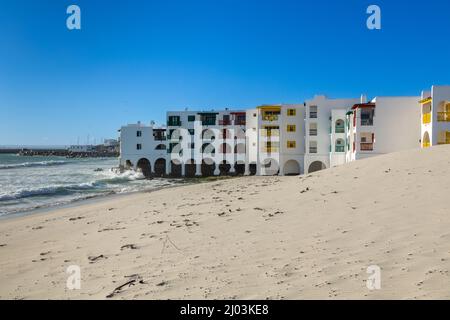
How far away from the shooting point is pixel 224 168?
59.8m

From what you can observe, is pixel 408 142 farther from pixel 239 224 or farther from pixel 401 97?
pixel 239 224

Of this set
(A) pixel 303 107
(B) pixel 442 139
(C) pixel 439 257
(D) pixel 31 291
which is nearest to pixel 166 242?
(D) pixel 31 291

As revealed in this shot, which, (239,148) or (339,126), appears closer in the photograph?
(339,126)

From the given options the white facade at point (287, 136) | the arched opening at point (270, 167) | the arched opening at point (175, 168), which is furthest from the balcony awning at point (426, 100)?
the arched opening at point (175, 168)

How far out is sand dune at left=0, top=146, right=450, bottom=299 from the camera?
544 centimetres

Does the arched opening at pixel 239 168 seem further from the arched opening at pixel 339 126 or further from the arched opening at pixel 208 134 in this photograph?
the arched opening at pixel 339 126

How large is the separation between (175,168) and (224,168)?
9264 mm

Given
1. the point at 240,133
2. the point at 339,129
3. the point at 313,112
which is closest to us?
the point at 339,129

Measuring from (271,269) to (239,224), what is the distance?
4.11 meters

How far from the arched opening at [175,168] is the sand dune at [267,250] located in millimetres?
46041

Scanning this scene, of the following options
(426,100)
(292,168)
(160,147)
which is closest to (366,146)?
(426,100)

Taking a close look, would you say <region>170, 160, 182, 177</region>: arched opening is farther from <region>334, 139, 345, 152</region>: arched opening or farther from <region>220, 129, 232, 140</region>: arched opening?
<region>334, 139, 345, 152</region>: arched opening

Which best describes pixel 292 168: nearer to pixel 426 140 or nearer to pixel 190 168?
pixel 190 168

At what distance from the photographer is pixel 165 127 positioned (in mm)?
64250
